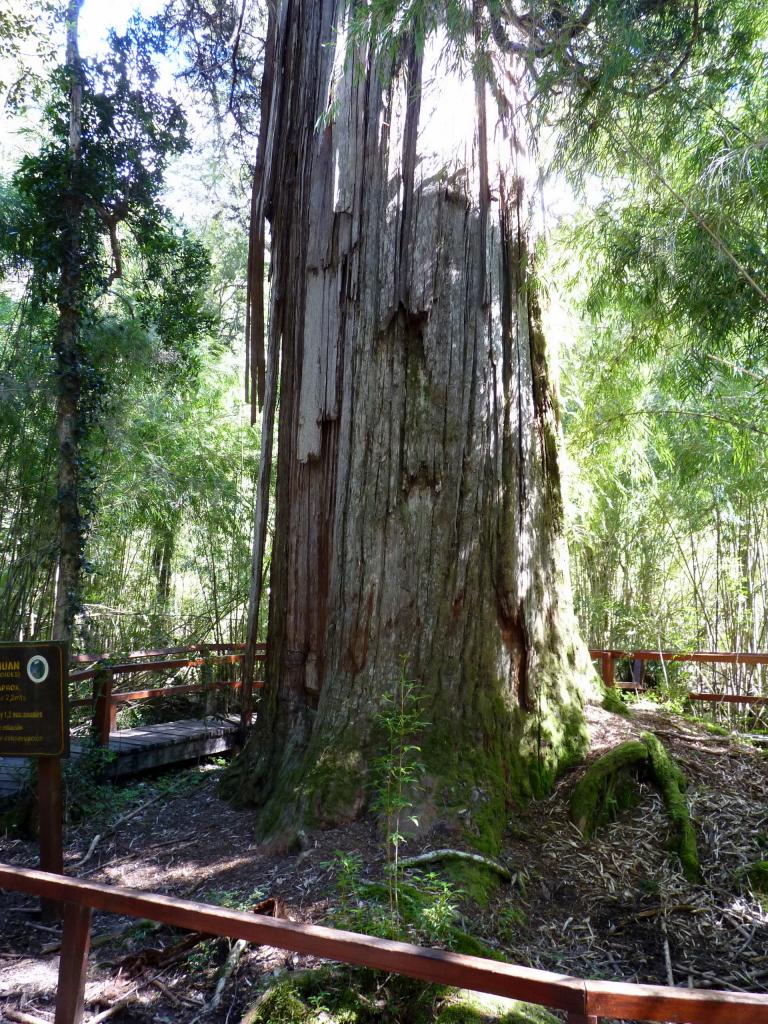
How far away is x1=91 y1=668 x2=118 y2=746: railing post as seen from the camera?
19.8ft

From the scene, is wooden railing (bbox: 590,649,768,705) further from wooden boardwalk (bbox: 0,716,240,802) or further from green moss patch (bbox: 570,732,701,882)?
wooden boardwalk (bbox: 0,716,240,802)

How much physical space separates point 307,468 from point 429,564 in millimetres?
1046

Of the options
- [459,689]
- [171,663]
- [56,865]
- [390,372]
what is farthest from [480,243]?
[171,663]

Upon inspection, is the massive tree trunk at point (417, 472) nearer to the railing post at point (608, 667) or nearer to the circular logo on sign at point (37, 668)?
the circular logo on sign at point (37, 668)

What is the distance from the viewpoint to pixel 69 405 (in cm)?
635

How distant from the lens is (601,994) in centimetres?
151

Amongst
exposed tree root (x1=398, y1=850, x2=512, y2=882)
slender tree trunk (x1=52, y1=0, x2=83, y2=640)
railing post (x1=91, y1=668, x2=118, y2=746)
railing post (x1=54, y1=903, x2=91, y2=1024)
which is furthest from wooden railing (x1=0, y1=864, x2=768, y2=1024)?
slender tree trunk (x1=52, y1=0, x2=83, y2=640)

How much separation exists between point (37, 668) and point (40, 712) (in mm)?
199

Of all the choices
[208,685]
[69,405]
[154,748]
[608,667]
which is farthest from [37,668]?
[608,667]

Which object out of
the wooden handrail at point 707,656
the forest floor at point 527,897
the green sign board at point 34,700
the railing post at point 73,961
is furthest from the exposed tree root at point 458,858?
the wooden handrail at point 707,656

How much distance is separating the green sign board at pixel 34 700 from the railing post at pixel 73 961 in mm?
A: 1380

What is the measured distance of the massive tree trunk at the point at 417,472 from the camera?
401cm

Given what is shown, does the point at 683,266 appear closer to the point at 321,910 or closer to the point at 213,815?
the point at 321,910

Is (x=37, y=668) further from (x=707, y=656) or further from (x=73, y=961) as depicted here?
(x=707, y=656)
